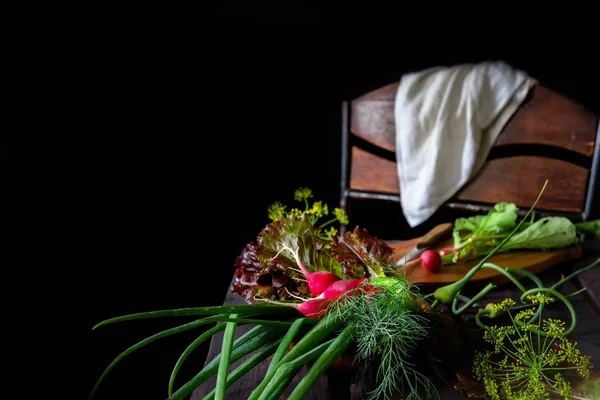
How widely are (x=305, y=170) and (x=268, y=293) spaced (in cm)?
195

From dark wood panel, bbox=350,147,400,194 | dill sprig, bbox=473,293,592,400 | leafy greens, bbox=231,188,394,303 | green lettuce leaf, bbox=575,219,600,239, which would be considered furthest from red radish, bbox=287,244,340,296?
dark wood panel, bbox=350,147,400,194

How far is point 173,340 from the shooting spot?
2307 millimetres

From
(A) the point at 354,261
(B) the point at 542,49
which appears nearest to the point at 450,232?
(A) the point at 354,261

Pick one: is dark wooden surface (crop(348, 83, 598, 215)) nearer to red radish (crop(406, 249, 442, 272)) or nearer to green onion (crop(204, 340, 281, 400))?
red radish (crop(406, 249, 442, 272))

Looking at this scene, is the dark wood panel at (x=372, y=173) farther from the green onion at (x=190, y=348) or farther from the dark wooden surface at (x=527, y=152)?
the green onion at (x=190, y=348)

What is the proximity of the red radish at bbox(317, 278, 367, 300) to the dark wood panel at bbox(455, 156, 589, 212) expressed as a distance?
3.98 ft

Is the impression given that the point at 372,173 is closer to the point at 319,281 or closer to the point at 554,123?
the point at 554,123

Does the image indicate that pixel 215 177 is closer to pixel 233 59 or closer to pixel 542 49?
pixel 233 59

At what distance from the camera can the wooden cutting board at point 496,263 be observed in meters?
1.43

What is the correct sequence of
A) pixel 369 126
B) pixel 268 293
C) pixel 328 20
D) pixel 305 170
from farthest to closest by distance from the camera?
pixel 305 170 → pixel 328 20 → pixel 369 126 → pixel 268 293

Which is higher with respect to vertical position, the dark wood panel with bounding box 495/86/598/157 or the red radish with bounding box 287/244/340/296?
the dark wood panel with bounding box 495/86/598/157

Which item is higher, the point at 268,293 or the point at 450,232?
the point at 268,293

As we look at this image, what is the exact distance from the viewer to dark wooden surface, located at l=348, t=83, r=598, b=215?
1923 mm

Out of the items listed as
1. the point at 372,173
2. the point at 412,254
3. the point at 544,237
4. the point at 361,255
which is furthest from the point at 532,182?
the point at 361,255
